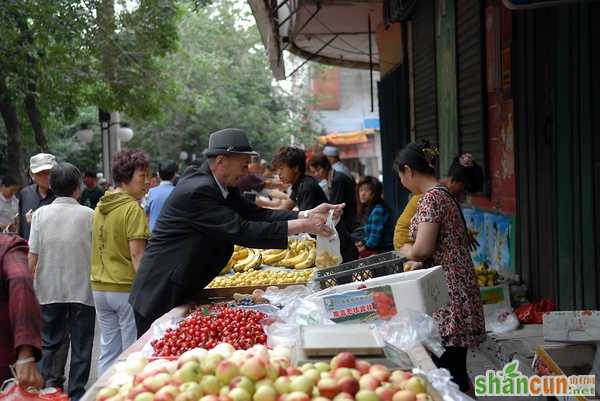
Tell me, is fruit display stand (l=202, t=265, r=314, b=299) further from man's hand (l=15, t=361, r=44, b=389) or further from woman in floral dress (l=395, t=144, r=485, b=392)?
man's hand (l=15, t=361, r=44, b=389)

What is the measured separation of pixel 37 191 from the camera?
355 inches

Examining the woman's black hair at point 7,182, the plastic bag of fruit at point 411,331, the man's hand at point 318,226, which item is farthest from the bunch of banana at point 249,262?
the woman's black hair at point 7,182

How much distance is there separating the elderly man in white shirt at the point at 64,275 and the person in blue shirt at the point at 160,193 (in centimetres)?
280

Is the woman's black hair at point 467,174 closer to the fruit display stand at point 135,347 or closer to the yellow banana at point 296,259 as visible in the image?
the yellow banana at point 296,259

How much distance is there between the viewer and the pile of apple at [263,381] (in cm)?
330

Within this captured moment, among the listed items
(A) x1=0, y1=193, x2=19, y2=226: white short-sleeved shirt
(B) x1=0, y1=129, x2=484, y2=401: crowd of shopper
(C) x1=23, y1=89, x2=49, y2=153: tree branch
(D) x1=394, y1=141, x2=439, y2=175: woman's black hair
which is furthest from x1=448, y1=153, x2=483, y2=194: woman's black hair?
(C) x1=23, y1=89, x2=49, y2=153: tree branch

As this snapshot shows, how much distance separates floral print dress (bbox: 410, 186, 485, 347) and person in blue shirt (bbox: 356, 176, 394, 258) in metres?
3.76

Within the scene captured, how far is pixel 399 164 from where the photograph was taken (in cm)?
553

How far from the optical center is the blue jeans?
660 cm

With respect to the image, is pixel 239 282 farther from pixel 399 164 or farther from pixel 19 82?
pixel 19 82

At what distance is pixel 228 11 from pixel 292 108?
5.38 m

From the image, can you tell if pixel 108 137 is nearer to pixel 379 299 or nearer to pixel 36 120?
pixel 36 120

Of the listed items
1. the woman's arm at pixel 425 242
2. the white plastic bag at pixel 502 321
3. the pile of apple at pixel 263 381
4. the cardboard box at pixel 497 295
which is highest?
the woman's arm at pixel 425 242

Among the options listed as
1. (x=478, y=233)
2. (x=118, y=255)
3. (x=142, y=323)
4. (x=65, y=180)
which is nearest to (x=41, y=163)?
(x=65, y=180)
